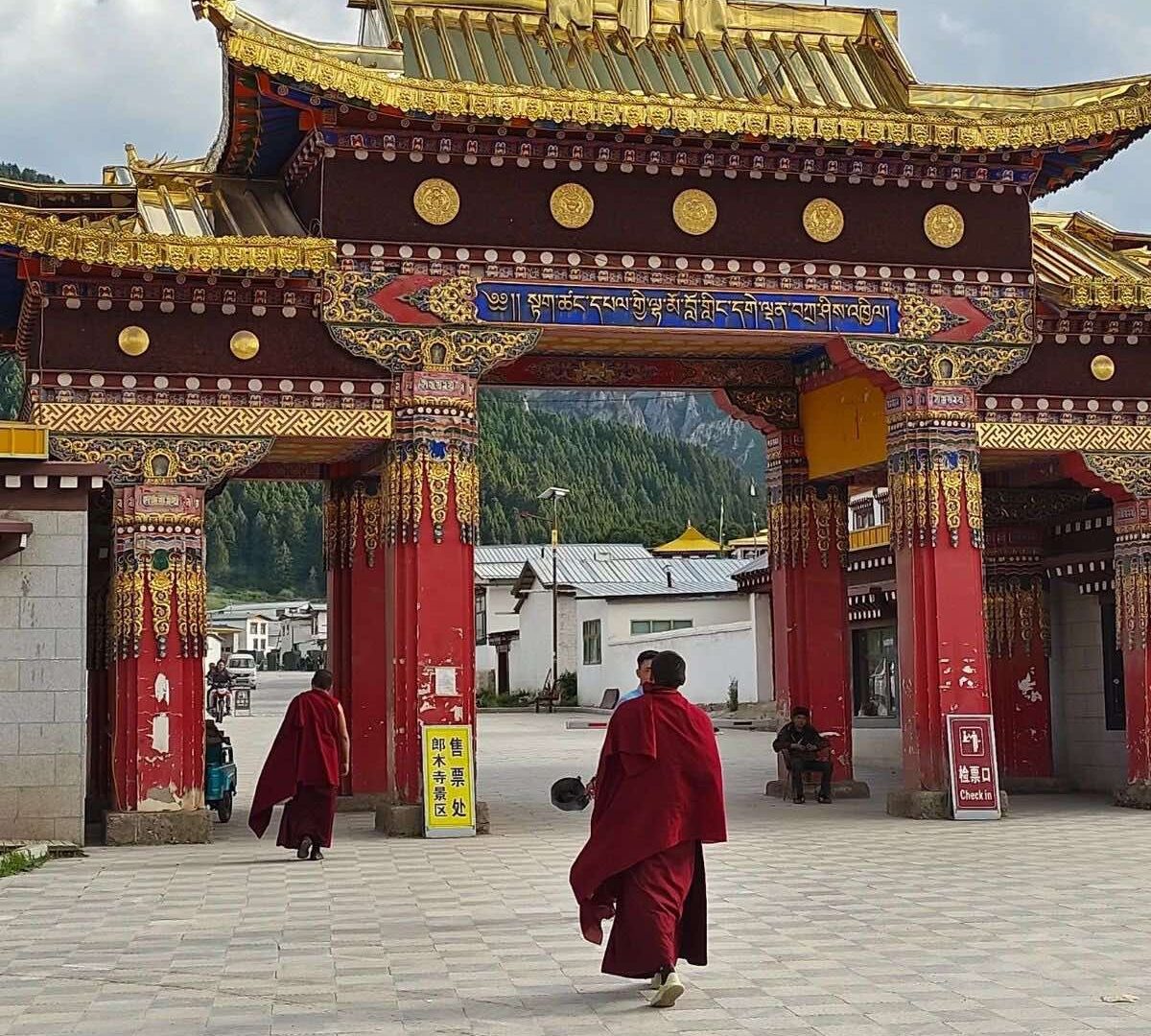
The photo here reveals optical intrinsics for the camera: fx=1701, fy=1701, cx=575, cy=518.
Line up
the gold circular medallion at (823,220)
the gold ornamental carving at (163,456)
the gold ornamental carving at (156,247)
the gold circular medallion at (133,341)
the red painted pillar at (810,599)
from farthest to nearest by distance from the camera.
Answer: the red painted pillar at (810,599)
the gold circular medallion at (823,220)
the gold circular medallion at (133,341)
the gold ornamental carving at (163,456)
the gold ornamental carving at (156,247)

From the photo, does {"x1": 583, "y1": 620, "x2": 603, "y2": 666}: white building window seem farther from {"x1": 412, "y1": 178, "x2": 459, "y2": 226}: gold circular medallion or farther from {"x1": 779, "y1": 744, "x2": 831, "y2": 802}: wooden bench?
{"x1": 412, "y1": 178, "x2": 459, "y2": 226}: gold circular medallion

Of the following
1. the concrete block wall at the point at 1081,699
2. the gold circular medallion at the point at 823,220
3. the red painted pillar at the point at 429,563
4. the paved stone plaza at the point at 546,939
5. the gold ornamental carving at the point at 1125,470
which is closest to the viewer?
the paved stone plaza at the point at 546,939

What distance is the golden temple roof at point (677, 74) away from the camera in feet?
46.2

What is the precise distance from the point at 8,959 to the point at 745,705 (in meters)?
33.6

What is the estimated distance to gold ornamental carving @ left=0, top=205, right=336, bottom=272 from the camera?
527 inches

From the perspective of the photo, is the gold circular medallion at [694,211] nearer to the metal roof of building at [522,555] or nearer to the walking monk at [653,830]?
the walking monk at [653,830]

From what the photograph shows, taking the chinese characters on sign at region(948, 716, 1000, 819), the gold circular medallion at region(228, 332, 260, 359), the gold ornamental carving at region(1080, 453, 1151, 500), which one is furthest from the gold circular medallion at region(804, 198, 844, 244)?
the gold circular medallion at region(228, 332, 260, 359)

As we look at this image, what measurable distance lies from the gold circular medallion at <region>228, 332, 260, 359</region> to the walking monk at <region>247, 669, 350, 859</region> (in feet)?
10.5

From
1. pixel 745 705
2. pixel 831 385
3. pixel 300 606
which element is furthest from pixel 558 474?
pixel 831 385

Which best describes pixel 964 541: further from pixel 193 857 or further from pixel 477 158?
pixel 193 857

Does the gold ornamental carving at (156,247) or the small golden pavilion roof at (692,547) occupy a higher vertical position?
the small golden pavilion roof at (692,547)

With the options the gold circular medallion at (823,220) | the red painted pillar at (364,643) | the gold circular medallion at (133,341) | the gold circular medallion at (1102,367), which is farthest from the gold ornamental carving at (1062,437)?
the gold circular medallion at (133,341)

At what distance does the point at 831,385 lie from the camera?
17703mm

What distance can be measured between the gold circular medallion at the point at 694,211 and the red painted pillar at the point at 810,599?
12.5 feet
